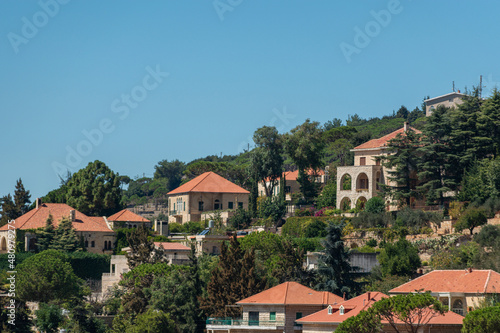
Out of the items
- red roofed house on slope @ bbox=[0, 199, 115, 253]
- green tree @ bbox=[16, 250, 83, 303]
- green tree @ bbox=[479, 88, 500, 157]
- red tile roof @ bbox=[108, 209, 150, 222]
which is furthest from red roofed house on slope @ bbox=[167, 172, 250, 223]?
green tree @ bbox=[479, 88, 500, 157]

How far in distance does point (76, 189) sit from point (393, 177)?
38.6 metres

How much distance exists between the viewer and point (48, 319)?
6950cm

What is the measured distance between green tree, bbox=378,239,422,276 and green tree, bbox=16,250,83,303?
87.4ft

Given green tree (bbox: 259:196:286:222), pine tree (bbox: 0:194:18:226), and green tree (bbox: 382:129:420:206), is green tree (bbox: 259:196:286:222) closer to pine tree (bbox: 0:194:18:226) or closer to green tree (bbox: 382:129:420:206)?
green tree (bbox: 382:129:420:206)

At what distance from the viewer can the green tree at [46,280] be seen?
76.4m

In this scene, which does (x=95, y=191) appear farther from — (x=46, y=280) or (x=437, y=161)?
(x=437, y=161)

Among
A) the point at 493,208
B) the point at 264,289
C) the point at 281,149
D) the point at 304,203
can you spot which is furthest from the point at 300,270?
the point at 281,149

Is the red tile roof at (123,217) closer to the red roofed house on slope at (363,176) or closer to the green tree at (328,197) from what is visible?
the green tree at (328,197)

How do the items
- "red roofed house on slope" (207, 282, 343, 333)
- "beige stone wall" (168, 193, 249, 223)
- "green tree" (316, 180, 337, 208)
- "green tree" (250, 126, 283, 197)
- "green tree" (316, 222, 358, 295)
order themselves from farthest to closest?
"beige stone wall" (168, 193, 249, 223) → "green tree" (250, 126, 283, 197) → "green tree" (316, 180, 337, 208) → "green tree" (316, 222, 358, 295) → "red roofed house on slope" (207, 282, 343, 333)

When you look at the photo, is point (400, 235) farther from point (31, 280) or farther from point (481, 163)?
point (31, 280)

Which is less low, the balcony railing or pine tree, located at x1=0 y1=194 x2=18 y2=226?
pine tree, located at x1=0 y1=194 x2=18 y2=226

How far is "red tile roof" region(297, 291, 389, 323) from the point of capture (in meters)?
56.7

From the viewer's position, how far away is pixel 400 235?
74875mm

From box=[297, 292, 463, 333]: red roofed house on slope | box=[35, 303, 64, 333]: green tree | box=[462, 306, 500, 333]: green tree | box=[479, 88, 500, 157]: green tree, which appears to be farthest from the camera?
box=[479, 88, 500, 157]: green tree
